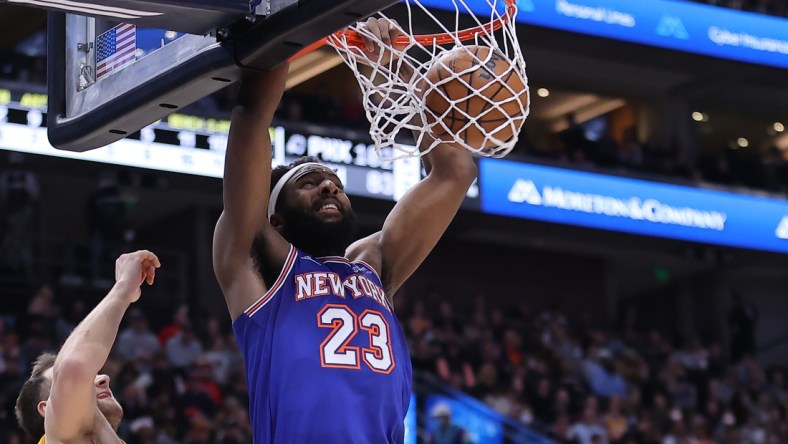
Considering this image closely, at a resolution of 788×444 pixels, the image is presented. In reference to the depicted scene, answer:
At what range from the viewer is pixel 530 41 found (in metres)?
16.8

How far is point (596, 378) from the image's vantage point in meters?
14.5

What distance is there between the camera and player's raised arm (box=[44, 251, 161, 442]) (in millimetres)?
3439

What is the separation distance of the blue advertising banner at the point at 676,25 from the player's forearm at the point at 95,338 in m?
12.4

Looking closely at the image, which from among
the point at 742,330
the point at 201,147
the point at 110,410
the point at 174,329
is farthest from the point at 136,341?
the point at 742,330

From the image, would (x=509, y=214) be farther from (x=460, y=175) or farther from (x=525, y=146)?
(x=460, y=175)

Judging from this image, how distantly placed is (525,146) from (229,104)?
13.4 feet

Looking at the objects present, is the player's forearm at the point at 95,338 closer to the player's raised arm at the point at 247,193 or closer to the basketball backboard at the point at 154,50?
Answer: the player's raised arm at the point at 247,193

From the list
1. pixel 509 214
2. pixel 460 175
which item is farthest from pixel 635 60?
pixel 460 175

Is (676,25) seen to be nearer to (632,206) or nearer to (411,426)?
(632,206)

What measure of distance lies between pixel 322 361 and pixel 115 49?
1027 millimetres

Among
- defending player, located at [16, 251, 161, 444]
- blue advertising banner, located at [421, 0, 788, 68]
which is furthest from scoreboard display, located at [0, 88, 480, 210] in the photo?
defending player, located at [16, 251, 161, 444]

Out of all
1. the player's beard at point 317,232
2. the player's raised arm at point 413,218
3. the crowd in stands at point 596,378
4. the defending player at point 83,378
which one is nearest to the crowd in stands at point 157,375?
the crowd in stands at point 596,378

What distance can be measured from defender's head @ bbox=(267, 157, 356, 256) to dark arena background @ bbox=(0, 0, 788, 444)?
18.9ft

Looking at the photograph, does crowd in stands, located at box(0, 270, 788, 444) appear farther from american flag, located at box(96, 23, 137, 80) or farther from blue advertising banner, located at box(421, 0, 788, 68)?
american flag, located at box(96, 23, 137, 80)
